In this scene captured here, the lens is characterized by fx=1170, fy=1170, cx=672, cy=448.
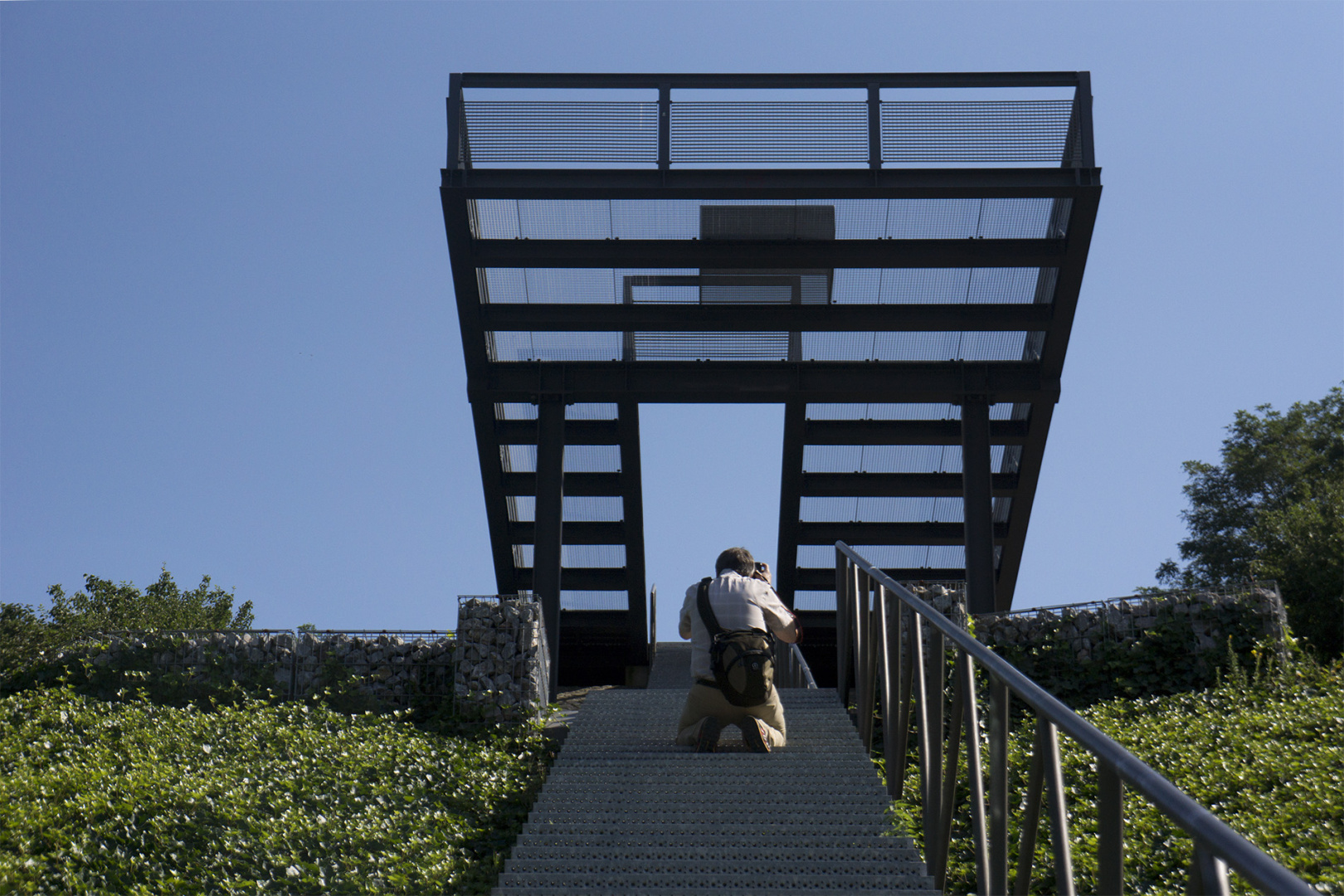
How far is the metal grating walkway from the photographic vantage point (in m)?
4.44

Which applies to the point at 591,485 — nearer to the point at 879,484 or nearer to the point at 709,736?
the point at 879,484

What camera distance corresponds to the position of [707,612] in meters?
6.38

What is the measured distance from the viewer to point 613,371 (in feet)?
40.1

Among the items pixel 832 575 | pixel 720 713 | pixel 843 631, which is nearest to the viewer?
pixel 720 713

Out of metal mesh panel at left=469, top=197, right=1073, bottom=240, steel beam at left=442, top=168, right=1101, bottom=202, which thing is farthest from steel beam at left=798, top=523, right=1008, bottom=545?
steel beam at left=442, top=168, right=1101, bottom=202

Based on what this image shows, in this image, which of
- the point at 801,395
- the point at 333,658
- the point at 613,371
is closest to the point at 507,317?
the point at 613,371

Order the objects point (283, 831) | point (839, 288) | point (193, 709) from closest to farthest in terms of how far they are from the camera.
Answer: point (283, 831) < point (193, 709) < point (839, 288)

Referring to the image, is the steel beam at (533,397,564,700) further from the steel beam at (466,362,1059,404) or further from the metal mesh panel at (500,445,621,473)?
the metal mesh panel at (500,445,621,473)

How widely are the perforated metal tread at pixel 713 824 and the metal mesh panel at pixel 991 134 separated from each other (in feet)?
19.8

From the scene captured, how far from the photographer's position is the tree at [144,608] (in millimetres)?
19812

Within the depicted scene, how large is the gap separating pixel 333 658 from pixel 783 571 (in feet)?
23.1

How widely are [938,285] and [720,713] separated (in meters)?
6.39

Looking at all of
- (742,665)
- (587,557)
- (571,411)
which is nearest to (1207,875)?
(742,665)

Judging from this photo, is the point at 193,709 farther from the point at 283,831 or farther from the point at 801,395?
the point at 801,395
